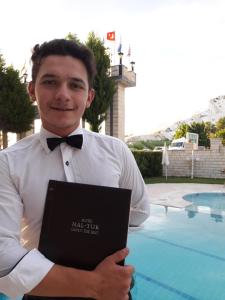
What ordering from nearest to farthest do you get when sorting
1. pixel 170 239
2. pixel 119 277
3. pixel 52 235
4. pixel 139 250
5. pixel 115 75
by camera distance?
pixel 119 277
pixel 52 235
pixel 139 250
pixel 170 239
pixel 115 75

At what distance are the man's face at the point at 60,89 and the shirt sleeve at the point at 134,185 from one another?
0.34 metres

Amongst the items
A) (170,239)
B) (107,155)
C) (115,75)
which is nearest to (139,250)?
(170,239)

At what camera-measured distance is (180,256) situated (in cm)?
507

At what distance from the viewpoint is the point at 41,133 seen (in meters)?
1.33

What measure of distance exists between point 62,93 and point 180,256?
180 inches

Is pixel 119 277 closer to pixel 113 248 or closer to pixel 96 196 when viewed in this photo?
pixel 113 248

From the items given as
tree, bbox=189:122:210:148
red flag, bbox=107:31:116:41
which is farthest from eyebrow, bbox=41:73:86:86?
tree, bbox=189:122:210:148

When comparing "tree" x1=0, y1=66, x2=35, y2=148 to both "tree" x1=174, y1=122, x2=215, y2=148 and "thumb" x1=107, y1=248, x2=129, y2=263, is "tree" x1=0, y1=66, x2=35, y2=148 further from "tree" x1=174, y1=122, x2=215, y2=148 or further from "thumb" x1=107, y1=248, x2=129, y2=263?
"tree" x1=174, y1=122, x2=215, y2=148

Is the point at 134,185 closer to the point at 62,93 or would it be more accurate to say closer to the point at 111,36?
the point at 62,93

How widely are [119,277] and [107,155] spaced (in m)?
0.57

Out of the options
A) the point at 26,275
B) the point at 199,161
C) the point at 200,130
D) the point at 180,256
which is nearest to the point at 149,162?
the point at 199,161

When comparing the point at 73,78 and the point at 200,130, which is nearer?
the point at 73,78

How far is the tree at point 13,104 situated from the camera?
49.5ft

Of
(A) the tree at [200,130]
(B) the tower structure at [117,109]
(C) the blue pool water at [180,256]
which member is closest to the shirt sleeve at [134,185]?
(C) the blue pool water at [180,256]
